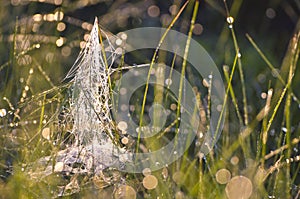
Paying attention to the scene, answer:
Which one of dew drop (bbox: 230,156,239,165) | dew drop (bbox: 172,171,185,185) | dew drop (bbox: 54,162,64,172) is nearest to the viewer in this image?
dew drop (bbox: 54,162,64,172)

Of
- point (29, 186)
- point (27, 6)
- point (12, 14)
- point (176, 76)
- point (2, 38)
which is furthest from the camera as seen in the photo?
point (27, 6)

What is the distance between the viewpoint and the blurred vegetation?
1.44 meters

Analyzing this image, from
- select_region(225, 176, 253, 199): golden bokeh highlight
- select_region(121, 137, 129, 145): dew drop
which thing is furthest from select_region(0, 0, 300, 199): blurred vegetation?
select_region(121, 137, 129, 145): dew drop

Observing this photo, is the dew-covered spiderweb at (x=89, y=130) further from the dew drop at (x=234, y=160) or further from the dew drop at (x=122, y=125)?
the dew drop at (x=234, y=160)

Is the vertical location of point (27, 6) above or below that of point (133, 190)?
above

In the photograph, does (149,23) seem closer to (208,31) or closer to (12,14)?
(208,31)

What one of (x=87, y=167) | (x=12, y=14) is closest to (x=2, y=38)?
(x=12, y=14)

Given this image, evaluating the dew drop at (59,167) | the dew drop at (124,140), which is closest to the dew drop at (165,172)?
the dew drop at (124,140)

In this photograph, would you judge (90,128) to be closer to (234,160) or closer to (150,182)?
(150,182)

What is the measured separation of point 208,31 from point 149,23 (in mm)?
292

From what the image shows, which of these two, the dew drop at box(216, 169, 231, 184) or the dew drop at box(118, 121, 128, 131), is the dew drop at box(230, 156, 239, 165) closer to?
the dew drop at box(216, 169, 231, 184)

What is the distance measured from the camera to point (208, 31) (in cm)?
324

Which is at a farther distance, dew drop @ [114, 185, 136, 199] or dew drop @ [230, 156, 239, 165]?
dew drop @ [230, 156, 239, 165]

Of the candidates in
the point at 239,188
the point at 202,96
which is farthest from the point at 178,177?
the point at 202,96
